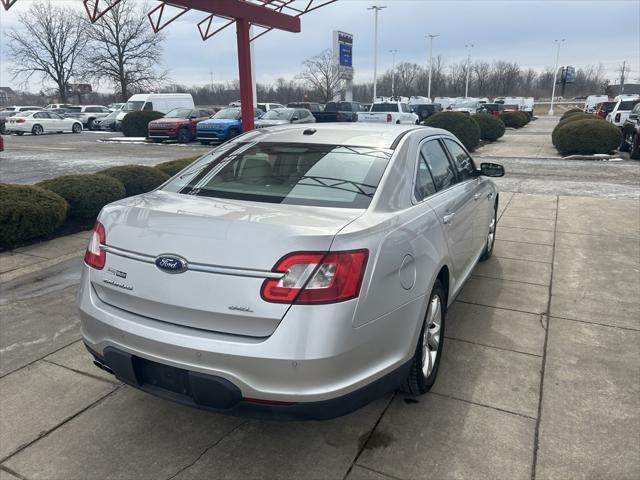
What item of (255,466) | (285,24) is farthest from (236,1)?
(255,466)

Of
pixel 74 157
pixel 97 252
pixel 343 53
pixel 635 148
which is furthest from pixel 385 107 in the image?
pixel 97 252

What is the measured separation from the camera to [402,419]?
283 centimetres

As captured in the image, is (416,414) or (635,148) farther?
(635,148)

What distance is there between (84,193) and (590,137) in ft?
51.3

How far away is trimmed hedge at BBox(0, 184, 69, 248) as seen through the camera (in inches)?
231

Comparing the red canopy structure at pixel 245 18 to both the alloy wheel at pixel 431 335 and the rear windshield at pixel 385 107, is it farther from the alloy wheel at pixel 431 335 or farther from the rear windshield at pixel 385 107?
the rear windshield at pixel 385 107

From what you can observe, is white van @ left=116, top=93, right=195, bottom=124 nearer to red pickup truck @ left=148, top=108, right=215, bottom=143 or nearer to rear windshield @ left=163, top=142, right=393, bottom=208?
red pickup truck @ left=148, top=108, right=215, bottom=143

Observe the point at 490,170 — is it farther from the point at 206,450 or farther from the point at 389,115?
the point at 389,115

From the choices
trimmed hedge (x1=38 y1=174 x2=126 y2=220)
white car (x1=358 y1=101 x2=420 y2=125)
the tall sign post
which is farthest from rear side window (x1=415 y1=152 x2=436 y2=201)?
the tall sign post

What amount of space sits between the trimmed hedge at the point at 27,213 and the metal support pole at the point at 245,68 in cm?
472

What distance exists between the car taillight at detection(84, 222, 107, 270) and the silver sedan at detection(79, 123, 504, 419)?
0.04 feet

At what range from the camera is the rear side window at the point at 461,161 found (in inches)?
162

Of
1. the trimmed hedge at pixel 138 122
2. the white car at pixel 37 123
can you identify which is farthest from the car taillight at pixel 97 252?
the white car at pixel 37 123

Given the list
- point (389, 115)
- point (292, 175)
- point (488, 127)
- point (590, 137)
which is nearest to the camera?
point (292, 175)
